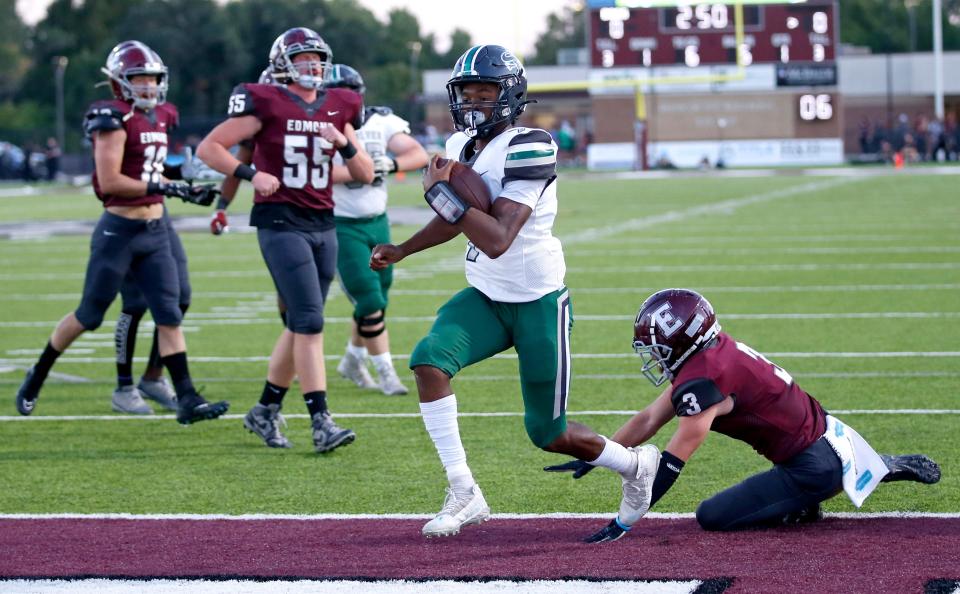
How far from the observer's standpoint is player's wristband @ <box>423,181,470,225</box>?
15.8ft

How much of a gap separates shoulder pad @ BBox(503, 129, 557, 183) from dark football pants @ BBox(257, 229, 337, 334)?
1862 millimetres

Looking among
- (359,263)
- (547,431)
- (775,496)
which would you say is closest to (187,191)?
(359,263)

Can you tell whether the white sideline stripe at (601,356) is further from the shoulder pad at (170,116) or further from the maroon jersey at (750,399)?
the maroon jersey at (750,399)

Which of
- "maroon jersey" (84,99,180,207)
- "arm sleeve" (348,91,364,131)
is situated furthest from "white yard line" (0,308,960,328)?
"arm sleeve" (348,91,364,131)

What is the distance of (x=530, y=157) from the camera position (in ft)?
16.2

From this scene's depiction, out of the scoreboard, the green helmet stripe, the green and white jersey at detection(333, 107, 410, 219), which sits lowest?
the green and white jersey at detection(333, 107, 410, 219)

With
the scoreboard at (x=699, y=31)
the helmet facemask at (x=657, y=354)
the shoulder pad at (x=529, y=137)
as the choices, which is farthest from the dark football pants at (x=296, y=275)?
the scoreboard at (x=699, y=31)

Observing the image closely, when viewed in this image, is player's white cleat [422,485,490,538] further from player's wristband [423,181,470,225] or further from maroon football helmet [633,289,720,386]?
player's wristband [423,181,470,225]

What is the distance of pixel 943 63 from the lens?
197ft

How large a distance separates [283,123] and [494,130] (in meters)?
1.80

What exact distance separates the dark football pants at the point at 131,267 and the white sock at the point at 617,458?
321 cm

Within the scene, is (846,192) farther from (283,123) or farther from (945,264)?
(283,123)

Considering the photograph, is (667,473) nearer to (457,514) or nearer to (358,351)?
(457,514)

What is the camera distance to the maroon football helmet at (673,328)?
4.96 m
